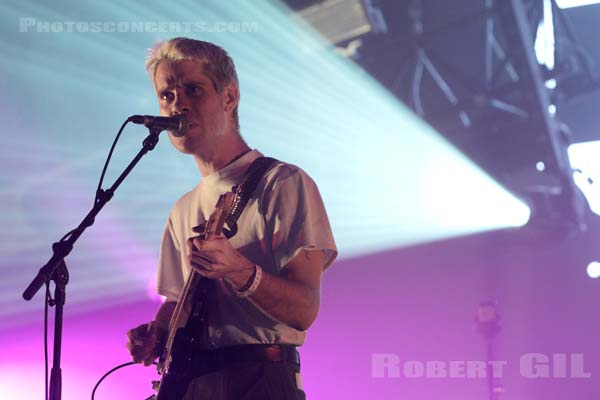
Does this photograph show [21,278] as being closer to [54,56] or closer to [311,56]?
[54,56]

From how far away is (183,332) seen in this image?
5.79ft

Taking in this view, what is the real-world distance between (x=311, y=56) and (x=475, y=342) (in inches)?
99.5

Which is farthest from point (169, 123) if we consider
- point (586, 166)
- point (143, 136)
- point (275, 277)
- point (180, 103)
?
point (586, 166)

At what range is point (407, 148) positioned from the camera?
225 inches

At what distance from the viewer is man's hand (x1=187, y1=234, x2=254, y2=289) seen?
149cm

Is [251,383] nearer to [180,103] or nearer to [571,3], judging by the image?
[180,103]

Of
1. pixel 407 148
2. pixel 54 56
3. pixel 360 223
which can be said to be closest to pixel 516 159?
pixel 407 148

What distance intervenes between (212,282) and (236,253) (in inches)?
11.0

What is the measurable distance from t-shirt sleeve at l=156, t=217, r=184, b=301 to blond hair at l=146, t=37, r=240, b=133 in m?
0.41

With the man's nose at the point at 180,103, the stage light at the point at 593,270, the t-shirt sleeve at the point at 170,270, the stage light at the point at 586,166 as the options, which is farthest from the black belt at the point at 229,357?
the stage light at the point at 593,270

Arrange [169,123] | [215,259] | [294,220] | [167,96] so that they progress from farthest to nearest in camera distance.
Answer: [167,96]
[169,123]
[294,220]
[215,259]

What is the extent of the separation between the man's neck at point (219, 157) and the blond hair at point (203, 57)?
10 cm

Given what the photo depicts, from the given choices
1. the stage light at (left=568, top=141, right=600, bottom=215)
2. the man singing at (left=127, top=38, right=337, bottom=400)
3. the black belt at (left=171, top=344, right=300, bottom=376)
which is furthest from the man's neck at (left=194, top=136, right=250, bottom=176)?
the stage light at (left=568, top=141, right=600, bottom=215)

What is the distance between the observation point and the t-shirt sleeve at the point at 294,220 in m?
1.71
